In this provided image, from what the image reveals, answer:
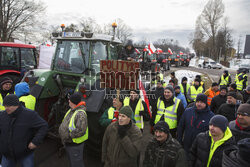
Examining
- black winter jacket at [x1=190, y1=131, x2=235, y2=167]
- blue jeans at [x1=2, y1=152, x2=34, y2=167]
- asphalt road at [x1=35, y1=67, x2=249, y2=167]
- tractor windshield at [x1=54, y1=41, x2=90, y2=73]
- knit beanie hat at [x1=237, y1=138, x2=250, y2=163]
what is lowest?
asphalt road at [x1=35, y1=67, x2=249, y2=167]

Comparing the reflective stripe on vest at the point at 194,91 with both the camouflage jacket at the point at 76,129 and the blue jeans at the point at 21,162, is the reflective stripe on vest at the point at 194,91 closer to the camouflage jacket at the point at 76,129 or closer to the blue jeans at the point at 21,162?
the camouflage jacket at the point at 76,129

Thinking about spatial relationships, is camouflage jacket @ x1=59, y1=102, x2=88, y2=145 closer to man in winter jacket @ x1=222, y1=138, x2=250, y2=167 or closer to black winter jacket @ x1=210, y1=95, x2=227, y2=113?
man in winter jacket @ x1=222, y1=138, x2=250, y2=167

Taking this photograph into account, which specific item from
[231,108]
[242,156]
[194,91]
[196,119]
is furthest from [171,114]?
[194,91]

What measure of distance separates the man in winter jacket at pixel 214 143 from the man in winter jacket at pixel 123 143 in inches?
32.8

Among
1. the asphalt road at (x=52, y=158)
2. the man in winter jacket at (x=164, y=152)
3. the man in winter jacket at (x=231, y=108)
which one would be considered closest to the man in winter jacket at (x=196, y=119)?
the man in winter jacket at (x=231, y=108)

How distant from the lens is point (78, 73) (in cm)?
429

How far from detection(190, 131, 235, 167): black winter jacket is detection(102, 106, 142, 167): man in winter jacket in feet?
2.60

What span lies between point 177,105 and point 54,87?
10.4ft

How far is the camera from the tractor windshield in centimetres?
420

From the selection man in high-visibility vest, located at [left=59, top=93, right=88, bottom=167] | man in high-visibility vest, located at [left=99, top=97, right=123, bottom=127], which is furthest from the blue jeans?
man in high-visibility vest, located at [left=99, top=97, right=123, bottom=127]

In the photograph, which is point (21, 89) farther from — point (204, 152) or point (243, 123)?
point (243, 123)

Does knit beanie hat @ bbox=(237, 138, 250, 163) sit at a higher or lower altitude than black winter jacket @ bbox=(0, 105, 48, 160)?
higher

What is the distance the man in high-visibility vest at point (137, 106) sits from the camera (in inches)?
143

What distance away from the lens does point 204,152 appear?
2.26 m
